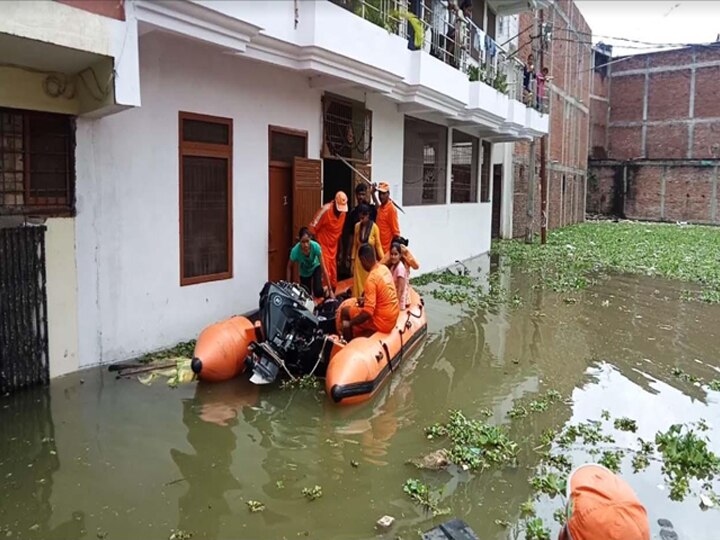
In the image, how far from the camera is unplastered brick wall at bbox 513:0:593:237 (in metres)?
21.8

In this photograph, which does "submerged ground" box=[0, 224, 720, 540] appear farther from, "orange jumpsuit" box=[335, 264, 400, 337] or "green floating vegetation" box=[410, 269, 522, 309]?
"green floating vegetation" box=[410, 269, 522, 309]

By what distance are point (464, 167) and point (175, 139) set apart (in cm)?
1080

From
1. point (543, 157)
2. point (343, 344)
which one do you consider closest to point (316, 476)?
point (343, 344)

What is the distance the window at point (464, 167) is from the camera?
15070mm

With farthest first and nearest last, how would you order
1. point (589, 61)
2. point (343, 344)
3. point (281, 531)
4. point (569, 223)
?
point (589, 61) < point (569, 223) < point (343, 344) < point (281, 531)

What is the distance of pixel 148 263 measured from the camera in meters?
6.38

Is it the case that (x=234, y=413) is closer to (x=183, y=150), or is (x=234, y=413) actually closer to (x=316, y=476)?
(x=316, y=476)

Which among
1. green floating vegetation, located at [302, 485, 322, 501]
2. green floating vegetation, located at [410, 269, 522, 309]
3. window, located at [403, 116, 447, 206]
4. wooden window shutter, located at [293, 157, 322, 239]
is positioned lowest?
green floating vegetation, located at [302, 485, 322, 501]

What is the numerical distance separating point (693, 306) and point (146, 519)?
1054cm

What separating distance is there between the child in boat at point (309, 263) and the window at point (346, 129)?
217cm

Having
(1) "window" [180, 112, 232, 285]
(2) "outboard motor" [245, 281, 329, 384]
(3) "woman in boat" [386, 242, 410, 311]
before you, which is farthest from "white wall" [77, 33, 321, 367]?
(3) "woman in boat" [386, 242, 410, 311]

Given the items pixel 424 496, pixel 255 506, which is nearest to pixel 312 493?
pixel 255 506

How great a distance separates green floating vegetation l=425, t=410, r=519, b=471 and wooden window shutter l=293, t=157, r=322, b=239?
4.19 m

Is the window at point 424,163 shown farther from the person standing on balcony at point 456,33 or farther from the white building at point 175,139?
the white building at point 175,139
